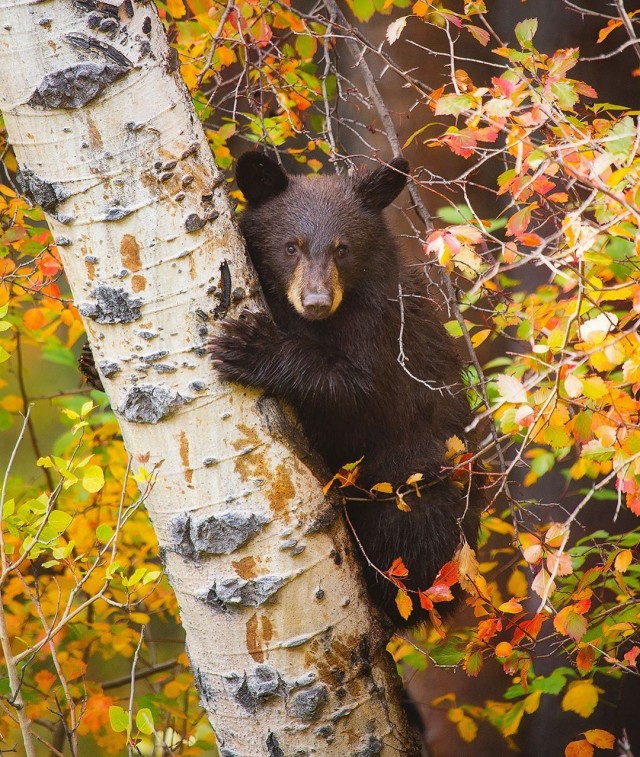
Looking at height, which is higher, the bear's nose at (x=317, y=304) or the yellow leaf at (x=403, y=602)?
the bear's nose at (x=317, y=304)

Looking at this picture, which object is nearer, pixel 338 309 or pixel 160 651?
pixel 338 309

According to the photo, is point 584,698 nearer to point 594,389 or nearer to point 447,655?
point 447,655

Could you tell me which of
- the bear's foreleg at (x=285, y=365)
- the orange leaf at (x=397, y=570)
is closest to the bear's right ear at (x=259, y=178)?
the bear's foreleg at (x=285, y=365)

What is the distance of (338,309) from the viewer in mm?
3199

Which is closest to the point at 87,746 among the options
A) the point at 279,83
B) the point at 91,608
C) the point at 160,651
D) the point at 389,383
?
the point at 160,651

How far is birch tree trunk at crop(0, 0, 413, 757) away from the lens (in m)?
2.14

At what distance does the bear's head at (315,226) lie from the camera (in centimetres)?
316

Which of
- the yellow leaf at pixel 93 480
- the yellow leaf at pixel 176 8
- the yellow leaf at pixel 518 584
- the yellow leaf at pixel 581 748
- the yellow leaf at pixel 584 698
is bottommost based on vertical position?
the yellow leaf at pixel 518 584

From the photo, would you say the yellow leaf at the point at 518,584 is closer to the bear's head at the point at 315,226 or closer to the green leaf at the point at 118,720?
the bear's head at the point at 315,226

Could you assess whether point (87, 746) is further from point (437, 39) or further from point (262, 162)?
point (437, 39)

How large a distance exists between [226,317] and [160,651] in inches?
181

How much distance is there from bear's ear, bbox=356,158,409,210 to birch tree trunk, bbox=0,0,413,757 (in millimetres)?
1124

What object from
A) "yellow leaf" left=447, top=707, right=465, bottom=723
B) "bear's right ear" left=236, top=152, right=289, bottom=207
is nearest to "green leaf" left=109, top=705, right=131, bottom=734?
"bear's right ear" left=236, top=152, right=289, bottom=207

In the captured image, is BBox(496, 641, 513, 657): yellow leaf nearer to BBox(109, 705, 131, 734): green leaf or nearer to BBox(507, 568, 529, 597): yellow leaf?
BBox(109, 705, 131, 734): green leaf
